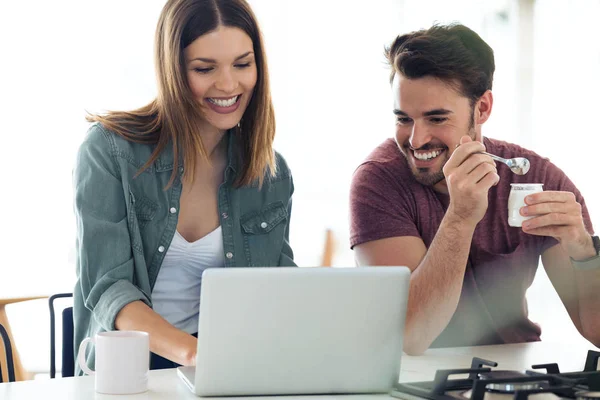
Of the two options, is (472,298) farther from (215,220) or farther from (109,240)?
(109,240)

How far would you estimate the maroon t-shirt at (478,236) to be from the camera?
6.44ft

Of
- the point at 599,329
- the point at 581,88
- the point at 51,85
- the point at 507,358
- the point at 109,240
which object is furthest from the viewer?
the point at 581,88

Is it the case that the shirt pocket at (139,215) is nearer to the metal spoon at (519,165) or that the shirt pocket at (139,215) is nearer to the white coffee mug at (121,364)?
the white coffee mug at (121,364)

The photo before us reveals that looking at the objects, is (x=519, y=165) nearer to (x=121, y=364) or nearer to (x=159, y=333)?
(x=159, y=333)

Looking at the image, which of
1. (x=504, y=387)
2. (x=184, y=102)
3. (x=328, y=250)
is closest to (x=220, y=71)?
(x=184, y=102)

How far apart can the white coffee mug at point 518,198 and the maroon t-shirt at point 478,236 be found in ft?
1.24

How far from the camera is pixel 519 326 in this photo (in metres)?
2.00

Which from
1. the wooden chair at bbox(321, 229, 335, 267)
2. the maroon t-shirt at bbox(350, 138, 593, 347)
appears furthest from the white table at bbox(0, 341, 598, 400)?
the wooden chair at bbox(321, 229, 335, 267)

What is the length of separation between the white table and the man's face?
54 centimetres

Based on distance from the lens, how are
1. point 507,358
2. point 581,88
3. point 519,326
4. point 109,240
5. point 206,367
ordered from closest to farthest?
point 206,367
point 507,358
point 109,240
point 519,326
point 581,88

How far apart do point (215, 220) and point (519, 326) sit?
0.83 meters

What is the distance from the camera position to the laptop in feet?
3.68

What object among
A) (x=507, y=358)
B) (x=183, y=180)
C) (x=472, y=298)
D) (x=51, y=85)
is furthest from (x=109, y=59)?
(x=507, y=358)

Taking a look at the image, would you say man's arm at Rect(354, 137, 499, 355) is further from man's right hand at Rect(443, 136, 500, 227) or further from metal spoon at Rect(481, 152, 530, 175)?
metal spoon at Rect(481, 152, 530, 175)
